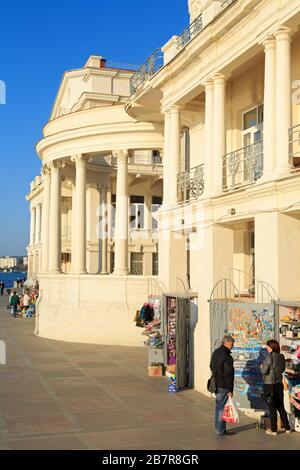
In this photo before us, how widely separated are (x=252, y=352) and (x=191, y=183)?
266 inches

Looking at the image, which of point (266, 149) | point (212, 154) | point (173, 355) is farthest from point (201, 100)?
point (173, 355)

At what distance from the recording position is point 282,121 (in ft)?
36.7

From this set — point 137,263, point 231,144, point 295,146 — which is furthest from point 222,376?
point 137,263

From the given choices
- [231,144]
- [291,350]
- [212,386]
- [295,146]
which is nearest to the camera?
[212,386]

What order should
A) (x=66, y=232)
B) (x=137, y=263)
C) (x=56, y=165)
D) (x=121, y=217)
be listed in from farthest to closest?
(x=66, y=232) < (x=137, y=263) < (x=56, y=165) < (x=121, y=217)

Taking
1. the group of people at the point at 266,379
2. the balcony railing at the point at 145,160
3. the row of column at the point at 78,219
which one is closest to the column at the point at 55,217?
the row of column at the point at 78,219

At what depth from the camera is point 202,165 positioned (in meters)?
15.7

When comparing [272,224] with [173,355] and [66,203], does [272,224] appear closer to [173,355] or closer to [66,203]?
[173,355]

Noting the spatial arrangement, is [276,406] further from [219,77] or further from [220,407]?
[219,77]

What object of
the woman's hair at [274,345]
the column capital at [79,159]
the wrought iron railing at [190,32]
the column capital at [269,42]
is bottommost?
the woman's hair at [274,345]

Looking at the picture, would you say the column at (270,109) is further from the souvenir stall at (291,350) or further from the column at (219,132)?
the souvenir stall at (291,350)

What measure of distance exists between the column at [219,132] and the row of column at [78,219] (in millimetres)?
8884

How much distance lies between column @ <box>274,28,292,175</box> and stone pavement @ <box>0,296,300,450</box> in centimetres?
500

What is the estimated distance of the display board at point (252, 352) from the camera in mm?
10414
